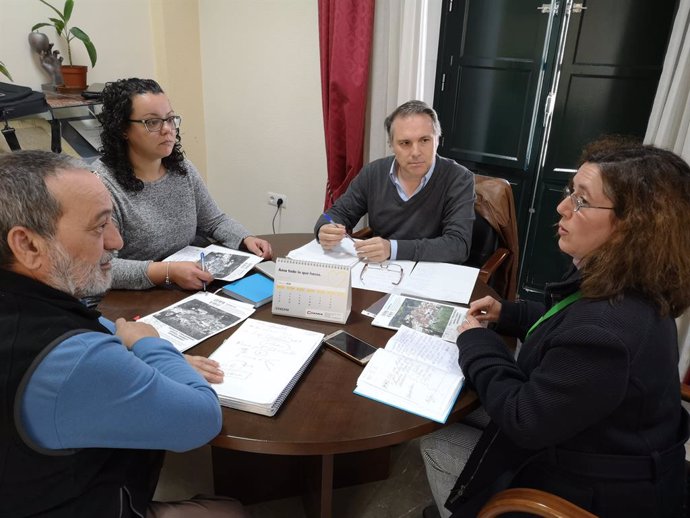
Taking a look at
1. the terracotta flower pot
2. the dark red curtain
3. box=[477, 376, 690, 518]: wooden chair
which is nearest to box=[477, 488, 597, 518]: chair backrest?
box=[477, 376, 690, 518]: wooden chair

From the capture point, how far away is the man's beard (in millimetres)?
830

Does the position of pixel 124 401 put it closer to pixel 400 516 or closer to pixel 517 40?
pixel 400 516

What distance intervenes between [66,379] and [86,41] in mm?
2288

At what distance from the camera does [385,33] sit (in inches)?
99.0

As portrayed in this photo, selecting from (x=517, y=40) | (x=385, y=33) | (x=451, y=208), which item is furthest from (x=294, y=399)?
(x=517, y=40)

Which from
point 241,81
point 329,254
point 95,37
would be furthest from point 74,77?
point 329,254

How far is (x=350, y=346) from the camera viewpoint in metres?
1.22

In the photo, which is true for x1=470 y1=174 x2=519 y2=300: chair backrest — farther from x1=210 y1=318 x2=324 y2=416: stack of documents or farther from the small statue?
the small statue

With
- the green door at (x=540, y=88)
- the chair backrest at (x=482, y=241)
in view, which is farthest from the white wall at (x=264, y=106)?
the chair backrest at (x=482, y=241)

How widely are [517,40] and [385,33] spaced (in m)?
0.67

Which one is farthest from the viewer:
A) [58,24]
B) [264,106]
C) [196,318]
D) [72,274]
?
[264,106]

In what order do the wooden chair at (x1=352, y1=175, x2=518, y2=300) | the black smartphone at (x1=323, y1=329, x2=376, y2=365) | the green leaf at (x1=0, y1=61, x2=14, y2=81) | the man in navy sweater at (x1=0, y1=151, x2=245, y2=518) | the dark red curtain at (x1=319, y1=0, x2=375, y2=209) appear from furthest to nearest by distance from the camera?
1. the dark red curtain at (x1=319, y1=0, x2=375, y2=209)
2. the green leaf at (x1=0, y1=61, x2=14, y2=81)
3. the wooden chair at (x1=352, y1=175, x2=518, y2=300)
4. the black smartphone at (x1=323, y1=329, x2=376, y2=365)
5. the man in navy sweater at (x1=0, y1=151, x2=245, y2=518)

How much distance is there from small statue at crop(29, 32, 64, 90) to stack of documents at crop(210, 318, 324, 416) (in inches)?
76.3

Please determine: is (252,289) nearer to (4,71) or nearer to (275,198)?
(4,71)
